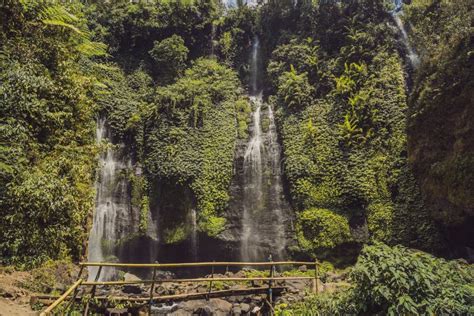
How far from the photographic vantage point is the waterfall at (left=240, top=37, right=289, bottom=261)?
1670 cm

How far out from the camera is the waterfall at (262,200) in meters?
16.7

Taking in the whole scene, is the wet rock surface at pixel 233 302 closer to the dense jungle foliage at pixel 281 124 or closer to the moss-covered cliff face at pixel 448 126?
the dense jungle foliage at pixel 281 124

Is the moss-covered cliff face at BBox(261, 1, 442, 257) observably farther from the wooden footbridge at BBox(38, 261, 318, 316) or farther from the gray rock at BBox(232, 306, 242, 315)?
the gray rock at BBox(232, 306, 242, 315)

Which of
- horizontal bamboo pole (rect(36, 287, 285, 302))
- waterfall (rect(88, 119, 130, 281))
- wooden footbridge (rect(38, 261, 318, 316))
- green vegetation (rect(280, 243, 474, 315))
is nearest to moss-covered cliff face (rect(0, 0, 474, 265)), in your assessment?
waterfall (rect(88, 119, 130, 281))

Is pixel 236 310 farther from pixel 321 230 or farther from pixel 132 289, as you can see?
pixel 321 230

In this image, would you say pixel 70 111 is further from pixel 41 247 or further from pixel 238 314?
pixel 238 314

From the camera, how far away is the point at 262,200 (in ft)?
58.2

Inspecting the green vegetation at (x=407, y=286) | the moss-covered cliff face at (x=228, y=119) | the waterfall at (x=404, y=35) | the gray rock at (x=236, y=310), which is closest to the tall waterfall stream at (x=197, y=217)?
the moss-covered cliff face at (x=228, y=119)

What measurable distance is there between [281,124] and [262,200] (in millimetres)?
4593

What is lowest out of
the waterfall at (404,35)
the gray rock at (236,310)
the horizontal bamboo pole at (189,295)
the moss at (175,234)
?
the gray rock at (236,310)

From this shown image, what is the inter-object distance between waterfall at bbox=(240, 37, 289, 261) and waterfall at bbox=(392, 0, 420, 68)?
8.14 meters

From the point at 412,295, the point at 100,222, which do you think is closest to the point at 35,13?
the point at 100,222

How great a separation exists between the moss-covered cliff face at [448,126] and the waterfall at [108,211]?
1351 cm

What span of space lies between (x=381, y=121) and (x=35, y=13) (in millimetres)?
14662
